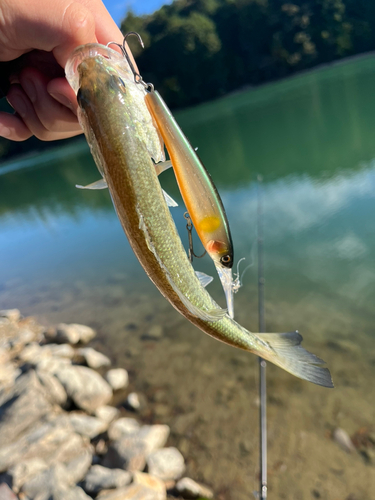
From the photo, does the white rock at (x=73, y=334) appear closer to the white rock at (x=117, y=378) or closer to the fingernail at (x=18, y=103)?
the white rock at (x=117, y=378)

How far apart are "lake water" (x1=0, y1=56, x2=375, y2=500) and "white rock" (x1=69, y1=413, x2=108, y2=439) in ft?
2.09

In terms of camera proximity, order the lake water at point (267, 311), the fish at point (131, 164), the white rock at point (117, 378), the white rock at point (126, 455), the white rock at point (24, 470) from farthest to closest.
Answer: the white rock at point (117, 378), the lake water at point (267, 311), the white rock at point (126, 455), the white rock at point (24, 470), the fish at point (131, 164)

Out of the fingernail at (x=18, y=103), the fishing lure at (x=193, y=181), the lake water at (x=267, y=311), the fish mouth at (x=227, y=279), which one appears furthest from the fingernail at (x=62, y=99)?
the lake water at (x=267, y=311)

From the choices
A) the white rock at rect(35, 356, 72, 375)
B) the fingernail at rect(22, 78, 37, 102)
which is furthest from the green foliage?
the fingernail at rect(22, 78, 37, 102)

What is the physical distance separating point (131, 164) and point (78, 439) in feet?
13.8

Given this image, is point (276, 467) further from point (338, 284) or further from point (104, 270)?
point (104, 270)

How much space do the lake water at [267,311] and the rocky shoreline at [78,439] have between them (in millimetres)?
356

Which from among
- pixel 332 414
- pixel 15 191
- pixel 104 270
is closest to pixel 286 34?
pixel 15 191

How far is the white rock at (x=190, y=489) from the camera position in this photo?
12.0 ft

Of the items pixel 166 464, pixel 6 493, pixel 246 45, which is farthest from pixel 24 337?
pixel 246 45

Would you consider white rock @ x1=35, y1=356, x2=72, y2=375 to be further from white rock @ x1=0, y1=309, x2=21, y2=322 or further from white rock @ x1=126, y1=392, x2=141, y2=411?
white rock @ x1=0, y1=309, x2=21, y2=322

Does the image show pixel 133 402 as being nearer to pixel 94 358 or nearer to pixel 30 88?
pixel 94 358

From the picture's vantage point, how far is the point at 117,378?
5.50 metres

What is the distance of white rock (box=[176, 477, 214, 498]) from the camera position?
365 cm
